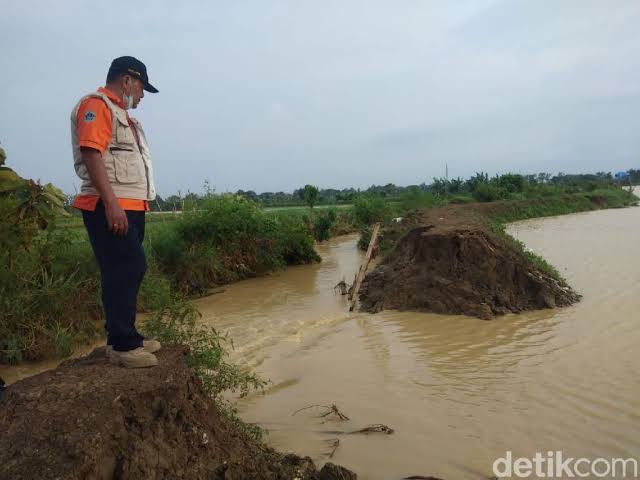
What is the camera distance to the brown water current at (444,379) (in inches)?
134

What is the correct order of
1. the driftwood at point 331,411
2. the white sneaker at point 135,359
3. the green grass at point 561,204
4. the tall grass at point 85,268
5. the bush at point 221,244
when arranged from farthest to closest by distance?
the green grass at point 561,204 < the bush at point 221,244 < the tall grass at point 85,268 < the driftwood at point 331,411 < the white sneaker at point 135,359

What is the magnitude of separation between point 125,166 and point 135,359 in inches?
40.5

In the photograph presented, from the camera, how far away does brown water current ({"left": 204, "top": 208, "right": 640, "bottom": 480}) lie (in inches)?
134

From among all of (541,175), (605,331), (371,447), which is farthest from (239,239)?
(541,175)

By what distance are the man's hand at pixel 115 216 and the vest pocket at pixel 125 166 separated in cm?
20

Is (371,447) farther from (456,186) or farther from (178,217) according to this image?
(456,186)

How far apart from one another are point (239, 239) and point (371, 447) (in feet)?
25.4

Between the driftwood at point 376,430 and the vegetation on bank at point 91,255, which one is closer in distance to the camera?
the driftwood at point 376,430

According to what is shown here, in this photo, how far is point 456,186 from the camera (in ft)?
114

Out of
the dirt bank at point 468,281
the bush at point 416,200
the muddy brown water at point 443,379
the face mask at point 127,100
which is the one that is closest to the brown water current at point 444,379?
the muddy brown water at point 443,379

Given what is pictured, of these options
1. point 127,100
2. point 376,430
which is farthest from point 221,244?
point 127,100

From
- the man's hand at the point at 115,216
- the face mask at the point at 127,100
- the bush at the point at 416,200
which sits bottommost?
the man's hand at the point at 115,216

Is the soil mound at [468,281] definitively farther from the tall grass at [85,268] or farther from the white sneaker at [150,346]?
the white sneaker at [150,346]

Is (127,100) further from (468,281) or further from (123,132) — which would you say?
(468,281)
